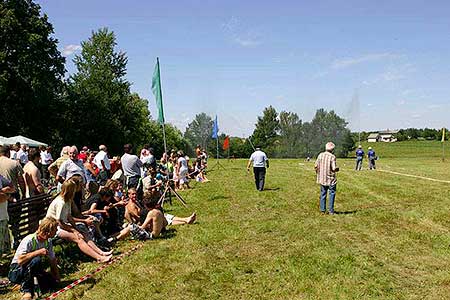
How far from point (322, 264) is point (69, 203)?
429cm

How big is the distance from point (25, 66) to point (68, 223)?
26.7m

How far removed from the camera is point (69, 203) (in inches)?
285

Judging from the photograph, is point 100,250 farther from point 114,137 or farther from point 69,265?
point 114,137

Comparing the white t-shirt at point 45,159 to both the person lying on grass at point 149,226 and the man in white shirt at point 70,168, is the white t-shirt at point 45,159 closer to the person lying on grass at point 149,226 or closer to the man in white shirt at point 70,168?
the man in white shirt at point 70,168

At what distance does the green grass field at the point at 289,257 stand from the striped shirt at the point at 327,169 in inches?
37.2

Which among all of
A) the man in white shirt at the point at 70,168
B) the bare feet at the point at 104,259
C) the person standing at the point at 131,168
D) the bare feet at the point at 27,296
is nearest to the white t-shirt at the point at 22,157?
the person standing at the point at 131,168

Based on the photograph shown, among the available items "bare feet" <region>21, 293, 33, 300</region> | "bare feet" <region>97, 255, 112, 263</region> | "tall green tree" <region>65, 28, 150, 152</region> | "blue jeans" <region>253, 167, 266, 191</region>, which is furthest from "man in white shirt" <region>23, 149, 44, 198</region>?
"tall green tree" <region>65, 28, 150, 152</region>

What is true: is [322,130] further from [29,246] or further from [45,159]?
[29,246]

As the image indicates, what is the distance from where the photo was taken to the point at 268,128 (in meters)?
90.2

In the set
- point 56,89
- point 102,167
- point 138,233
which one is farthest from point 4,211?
point 56,89

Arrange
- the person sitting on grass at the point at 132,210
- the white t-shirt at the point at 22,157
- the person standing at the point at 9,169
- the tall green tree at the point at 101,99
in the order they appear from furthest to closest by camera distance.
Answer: the tall green tree at the point at 101,99 < the white t-shirt at the point at 22,157 < the person sitting on grass at the point at 132,210 < the person standing at the point at 9,169

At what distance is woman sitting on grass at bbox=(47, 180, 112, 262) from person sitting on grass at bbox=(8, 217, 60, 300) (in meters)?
0.98

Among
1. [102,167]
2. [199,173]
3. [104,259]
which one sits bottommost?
[104,259]

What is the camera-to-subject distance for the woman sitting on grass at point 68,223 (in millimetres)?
7145
